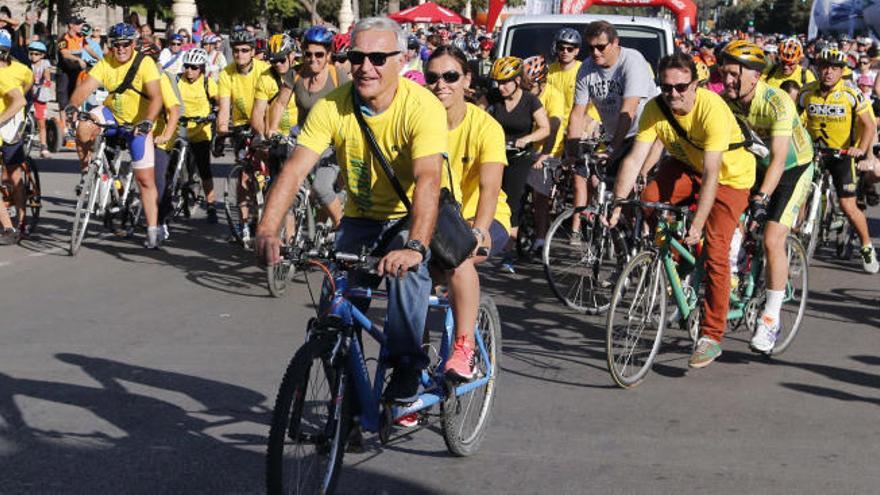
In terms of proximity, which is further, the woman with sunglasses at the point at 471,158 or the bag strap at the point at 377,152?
the woman with sunglasses at the point at 471,158

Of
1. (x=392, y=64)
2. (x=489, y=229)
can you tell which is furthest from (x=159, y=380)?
(x=392, y=64)

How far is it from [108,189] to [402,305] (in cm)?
791

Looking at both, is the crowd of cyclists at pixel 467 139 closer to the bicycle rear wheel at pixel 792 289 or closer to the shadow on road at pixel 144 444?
the bicycle rear wheel at pixel 792 289

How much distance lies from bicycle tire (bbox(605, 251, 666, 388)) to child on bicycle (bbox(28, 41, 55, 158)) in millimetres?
14662

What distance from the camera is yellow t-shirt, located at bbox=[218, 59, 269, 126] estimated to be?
→ 13.5 meters

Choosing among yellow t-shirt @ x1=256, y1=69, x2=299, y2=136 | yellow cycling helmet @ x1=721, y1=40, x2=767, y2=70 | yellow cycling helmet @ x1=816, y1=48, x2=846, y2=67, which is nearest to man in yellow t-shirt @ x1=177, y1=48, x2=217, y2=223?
yellow t-shirt @ x1=256, y1=69, x2=299, y2=136

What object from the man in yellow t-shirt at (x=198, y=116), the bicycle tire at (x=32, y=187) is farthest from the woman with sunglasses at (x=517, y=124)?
the bicycle tire at (x=32, y=187)

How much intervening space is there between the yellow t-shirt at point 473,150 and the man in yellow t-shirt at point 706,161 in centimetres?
122

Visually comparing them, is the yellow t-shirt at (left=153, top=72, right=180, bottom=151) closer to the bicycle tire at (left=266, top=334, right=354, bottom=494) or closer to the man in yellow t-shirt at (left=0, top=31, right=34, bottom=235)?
the man in yellow t-shirt at (left=0, top=31, right=34, bottom=235)

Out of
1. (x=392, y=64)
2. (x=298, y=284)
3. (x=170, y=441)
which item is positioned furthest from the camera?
(x=298, y=284)

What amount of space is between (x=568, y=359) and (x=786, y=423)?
1789 mm

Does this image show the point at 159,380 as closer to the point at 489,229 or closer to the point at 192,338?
the point at 192,338

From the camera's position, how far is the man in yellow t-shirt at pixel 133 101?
1239 centimetres

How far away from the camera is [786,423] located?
23.8ft
